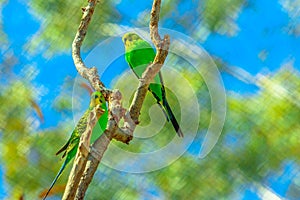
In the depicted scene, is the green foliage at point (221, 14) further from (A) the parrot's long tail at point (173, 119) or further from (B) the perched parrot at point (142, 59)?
(A) the parrot's long tail at point (173, 119)

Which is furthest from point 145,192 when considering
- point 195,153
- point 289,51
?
point 289,51

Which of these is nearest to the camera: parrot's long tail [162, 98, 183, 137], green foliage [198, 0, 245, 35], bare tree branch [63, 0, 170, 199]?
bare tree branch [63, 0, 170, 199]

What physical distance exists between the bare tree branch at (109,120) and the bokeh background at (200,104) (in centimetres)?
56

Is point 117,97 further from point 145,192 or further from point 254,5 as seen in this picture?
point 254,5

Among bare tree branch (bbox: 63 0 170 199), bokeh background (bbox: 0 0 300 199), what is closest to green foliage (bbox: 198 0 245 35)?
bokeh background (bbox: 0 0 300 199)

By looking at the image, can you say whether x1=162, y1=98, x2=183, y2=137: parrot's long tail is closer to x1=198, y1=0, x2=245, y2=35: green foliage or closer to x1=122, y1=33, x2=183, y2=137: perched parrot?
x1=122, y1=33, x2=183, y2=137: perched parrot

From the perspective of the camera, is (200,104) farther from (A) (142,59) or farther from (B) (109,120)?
(B) (109,120)

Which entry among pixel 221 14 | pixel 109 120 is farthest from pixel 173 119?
pixel 221 14

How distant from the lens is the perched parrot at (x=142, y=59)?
4.14 ft

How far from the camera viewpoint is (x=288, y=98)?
5.32 feet

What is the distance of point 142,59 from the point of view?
1.38m

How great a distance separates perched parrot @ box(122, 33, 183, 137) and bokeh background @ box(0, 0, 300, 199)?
11 centimetres

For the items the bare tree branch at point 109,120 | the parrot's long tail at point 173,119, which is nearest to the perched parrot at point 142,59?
the parrot's long tail at point 173,119

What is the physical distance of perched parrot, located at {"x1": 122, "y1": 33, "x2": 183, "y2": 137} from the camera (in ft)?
4.14
